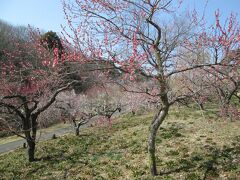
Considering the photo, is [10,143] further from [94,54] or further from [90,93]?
[94,54]

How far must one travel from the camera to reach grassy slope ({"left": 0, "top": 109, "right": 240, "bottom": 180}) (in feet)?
35.0

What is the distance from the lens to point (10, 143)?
26391mm

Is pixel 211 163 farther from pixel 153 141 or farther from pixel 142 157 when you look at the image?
pixel 142 157

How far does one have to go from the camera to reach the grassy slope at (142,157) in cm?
1066

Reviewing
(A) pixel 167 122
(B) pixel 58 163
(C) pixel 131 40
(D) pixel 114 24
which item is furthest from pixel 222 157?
(A) pixel 167 122

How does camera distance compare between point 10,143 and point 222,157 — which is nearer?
point 222,157

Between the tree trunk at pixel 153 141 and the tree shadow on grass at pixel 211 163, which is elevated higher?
the tree trunk at pixel 153 141

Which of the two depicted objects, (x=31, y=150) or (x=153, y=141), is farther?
(x=31, y=150)

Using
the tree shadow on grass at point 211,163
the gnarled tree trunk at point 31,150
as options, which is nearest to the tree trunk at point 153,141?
the tree shadow on grass at point 211,163

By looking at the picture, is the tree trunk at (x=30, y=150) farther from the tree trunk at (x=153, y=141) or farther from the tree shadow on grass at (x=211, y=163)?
the tree shadow on grass at (x=211, y=163)

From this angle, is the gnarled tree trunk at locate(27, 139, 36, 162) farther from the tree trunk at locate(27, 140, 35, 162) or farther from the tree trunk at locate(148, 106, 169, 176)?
the tree trunk at locate(148, 106, 169, 176)

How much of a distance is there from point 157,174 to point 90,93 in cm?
3173

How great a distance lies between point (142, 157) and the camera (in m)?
12.9

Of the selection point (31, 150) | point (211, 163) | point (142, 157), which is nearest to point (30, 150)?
point (31, 150)
